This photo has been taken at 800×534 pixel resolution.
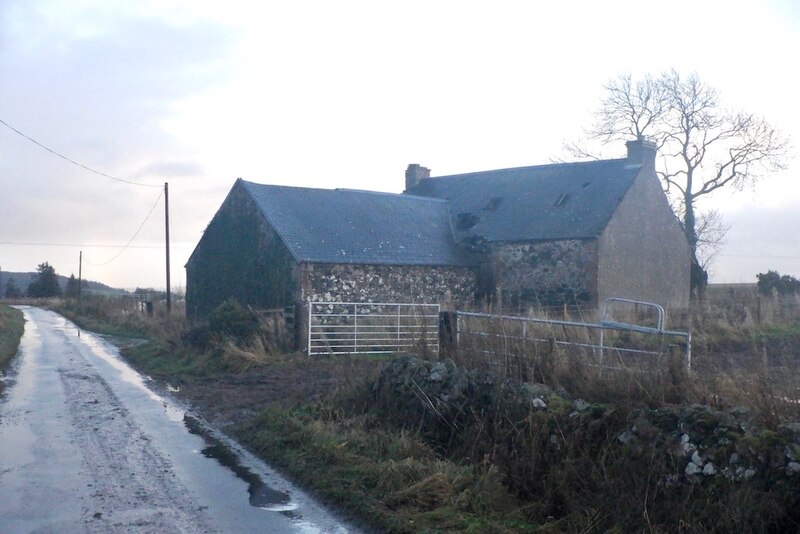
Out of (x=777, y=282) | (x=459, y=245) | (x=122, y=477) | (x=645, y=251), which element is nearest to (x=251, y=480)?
(x=122, y=477)

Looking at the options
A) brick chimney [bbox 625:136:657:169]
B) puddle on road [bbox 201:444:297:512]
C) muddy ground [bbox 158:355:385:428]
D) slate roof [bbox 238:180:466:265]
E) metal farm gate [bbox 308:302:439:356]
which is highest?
brick chimney [bbox 625:136:657:169]

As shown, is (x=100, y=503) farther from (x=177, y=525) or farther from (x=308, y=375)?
(x=308, y=375)

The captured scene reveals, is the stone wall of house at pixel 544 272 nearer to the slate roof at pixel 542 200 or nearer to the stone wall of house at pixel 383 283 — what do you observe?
the slate roof at pixel 542 200

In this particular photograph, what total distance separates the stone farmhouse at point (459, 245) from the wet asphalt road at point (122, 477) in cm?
1450

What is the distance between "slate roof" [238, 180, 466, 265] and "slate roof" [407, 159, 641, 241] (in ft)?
5.39

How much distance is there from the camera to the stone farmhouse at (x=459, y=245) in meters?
29.7

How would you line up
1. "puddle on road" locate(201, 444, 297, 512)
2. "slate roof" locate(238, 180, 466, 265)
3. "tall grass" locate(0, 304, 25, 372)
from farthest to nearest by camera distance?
1. "slate roof" locate(238, 180, 466, 265)
2. "tall grass" locate(0, 304, 25, 372)
3. "puddle on road" locate(201, 444, 297, 512)

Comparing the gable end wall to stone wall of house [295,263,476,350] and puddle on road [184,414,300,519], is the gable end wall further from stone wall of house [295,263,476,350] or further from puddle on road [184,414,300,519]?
puddle on road [184,414,300,519]

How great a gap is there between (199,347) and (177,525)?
15.3 metres

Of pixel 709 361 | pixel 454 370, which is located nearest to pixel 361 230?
pixel 454 370

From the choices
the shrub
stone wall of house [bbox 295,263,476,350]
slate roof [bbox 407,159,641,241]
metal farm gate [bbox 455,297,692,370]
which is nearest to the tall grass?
the shrub

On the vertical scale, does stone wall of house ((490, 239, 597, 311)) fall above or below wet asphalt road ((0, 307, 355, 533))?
above

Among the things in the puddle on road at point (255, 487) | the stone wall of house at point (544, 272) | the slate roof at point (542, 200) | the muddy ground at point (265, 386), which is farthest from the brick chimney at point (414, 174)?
the puddle on road at point (255, 487)

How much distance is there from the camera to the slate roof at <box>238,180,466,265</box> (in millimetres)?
29594
